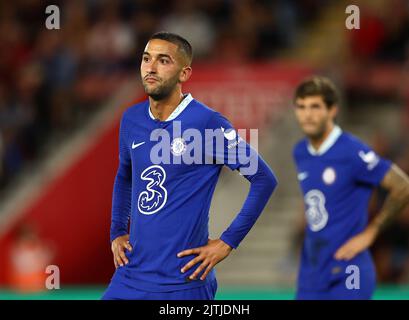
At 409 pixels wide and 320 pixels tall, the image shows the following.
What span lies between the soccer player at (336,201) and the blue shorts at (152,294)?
1.74 m

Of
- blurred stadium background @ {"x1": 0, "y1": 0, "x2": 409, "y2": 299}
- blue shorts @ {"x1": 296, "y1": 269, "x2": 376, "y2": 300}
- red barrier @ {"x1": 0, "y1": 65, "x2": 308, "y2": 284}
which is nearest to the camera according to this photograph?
blue shorts @ {"x1": 296, "y1": 269, "x2": 376, "y2": 300}

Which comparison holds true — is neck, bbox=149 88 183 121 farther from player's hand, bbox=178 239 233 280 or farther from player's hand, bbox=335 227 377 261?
player's hand, bbox=335 227 377 261

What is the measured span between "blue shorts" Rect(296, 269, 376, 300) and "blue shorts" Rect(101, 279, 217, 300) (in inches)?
67.0

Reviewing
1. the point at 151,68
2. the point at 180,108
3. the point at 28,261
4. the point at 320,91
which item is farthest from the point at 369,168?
the point at 28,261

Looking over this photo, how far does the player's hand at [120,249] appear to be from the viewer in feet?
20.7

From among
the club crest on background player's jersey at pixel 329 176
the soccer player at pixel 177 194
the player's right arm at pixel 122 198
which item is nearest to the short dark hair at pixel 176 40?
the soccer player at pixel 177 194

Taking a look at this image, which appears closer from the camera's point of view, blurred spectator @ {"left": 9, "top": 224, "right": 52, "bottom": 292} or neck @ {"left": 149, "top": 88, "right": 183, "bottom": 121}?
neck @ {"left": 149, "top": 88, "right": 183, "bottom": 121}

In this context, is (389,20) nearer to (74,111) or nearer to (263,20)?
(263,20)

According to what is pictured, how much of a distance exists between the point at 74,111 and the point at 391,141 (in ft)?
16.2

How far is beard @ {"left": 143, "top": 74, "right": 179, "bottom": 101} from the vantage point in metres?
6.16

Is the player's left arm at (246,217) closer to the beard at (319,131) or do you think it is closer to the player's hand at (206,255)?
the player's hand at (206,255)

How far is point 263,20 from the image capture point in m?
16.0

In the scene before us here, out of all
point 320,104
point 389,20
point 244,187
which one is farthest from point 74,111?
point 320,104

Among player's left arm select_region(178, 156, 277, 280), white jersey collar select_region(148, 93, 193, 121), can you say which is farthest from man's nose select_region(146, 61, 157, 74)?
player's left arm select_region(178, 156, 277, 280)
